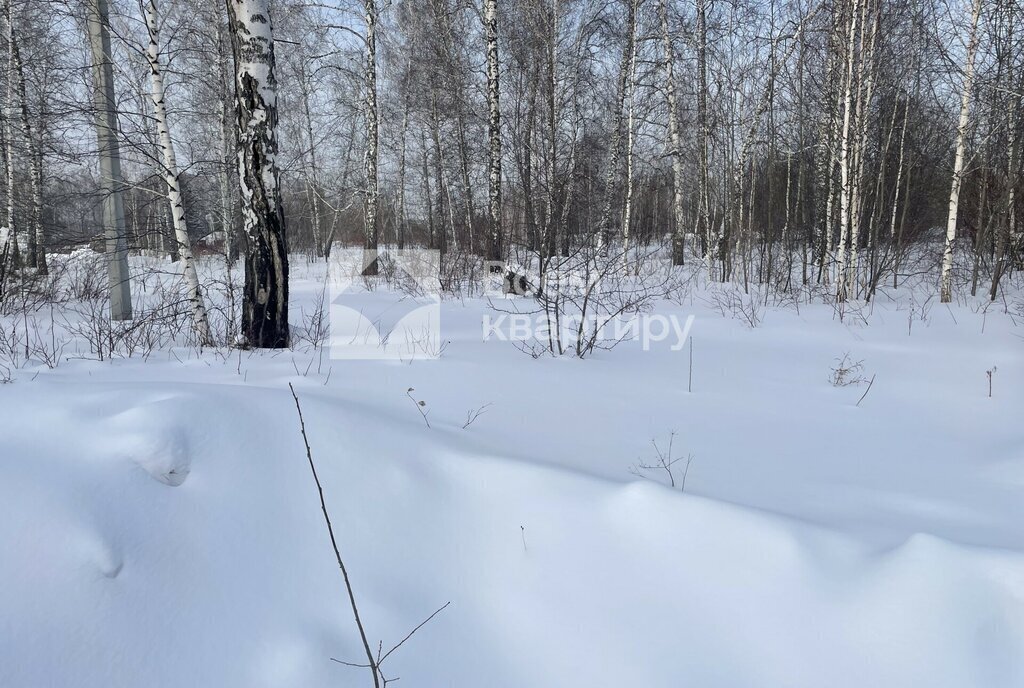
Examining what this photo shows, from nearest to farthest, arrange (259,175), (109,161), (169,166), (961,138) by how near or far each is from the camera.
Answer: (259,175)
(169,166)
(109,161)
(961,138)

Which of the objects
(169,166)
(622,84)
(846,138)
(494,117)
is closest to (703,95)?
(622,84)

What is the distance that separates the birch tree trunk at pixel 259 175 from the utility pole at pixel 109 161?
4.44ft

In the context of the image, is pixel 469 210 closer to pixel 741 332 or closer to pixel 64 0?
pixel 741 332

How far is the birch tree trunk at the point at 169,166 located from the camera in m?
4.60

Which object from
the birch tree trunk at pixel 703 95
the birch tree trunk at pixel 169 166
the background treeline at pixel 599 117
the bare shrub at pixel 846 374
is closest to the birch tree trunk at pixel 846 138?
the background treeline at pixel 599 117

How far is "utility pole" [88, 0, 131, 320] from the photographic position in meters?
5.25

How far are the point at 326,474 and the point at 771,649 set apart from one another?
152cm

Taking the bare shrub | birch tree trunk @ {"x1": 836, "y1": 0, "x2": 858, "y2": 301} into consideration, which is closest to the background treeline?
birch tree trunk @ {"x1": 836, "y1": 0, "x2": 858, "y2": 301}

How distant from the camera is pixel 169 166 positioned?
4.77 metres

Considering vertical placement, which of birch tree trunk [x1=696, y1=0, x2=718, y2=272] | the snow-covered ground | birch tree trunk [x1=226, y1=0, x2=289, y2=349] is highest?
birch tree trunk [x1=696, y1=0, x2=718, y2=272]

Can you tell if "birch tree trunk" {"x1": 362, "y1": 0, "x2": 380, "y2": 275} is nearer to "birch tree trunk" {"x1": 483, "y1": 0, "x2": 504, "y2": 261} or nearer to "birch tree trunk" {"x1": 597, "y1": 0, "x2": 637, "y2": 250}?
"birch tree trunk" {"x1": 483, "y1": 0, "x2": 504, "y2": 261}

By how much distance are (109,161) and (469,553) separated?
20.2 ft

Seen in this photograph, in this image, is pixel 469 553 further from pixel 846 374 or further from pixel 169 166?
pixel 169 166

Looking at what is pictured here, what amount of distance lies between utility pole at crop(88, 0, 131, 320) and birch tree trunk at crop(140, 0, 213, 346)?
0.58 metres
